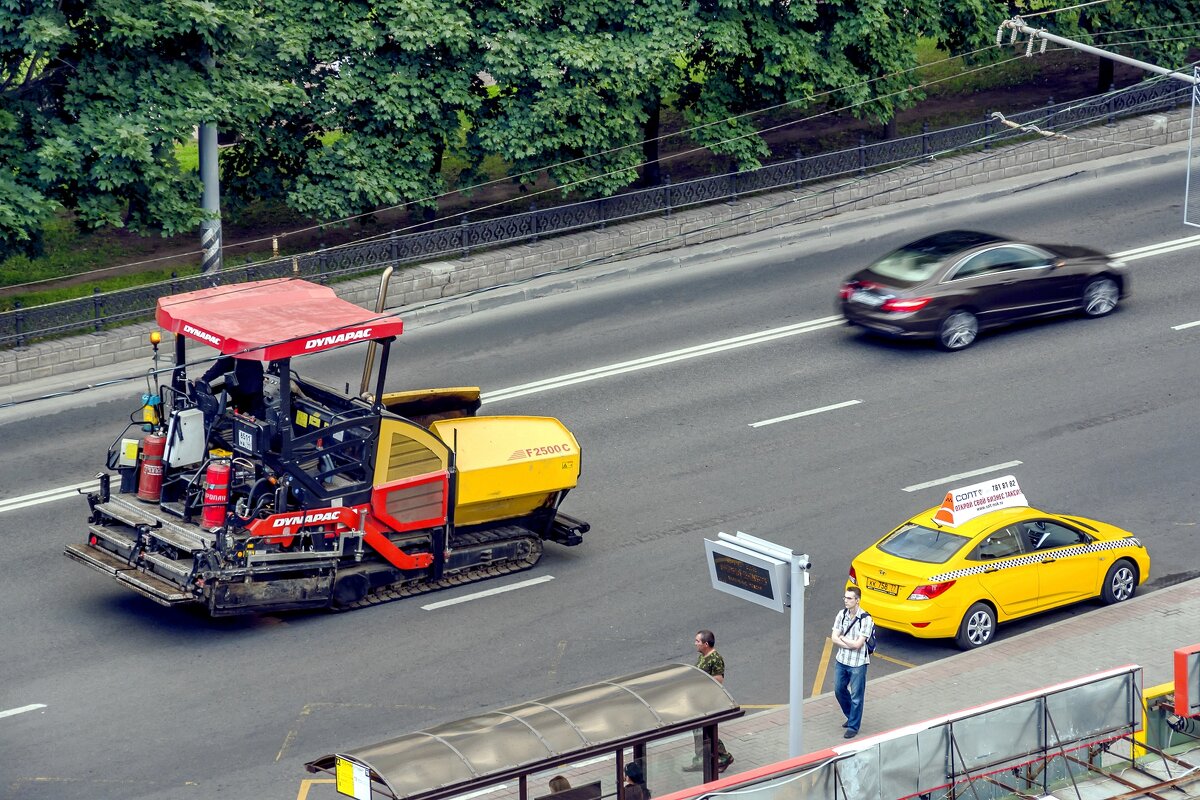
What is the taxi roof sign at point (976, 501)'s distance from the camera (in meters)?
18.9

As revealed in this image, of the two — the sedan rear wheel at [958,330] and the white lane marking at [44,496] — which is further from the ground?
the sedan rear wheel at [958,330]

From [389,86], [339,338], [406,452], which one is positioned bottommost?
[406,452]

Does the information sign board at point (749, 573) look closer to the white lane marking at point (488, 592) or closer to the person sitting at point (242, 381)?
the white lane marking at point (488, 592)

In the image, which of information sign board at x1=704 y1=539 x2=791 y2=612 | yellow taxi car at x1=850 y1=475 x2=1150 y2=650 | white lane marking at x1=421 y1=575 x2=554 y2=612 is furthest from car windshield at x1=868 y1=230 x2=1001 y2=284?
information sign board at x1=704 y1=539 x2=791 y2=612

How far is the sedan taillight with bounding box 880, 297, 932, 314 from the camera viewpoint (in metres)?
26.2

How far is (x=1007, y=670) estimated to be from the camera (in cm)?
1819

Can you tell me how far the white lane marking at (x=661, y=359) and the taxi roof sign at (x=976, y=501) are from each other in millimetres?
7939

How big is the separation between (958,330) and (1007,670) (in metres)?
9.27

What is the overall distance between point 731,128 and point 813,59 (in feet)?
6.39

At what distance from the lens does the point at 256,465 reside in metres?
19.1

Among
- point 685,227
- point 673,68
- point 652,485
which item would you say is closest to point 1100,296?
point 685,227

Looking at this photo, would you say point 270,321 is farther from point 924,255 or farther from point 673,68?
point 673,68

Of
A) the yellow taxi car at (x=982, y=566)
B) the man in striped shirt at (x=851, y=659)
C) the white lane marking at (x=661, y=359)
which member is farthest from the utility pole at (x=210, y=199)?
the man in striped shirt at (x=851, y=659)

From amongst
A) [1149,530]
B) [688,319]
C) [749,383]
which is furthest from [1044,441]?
[688,319]
